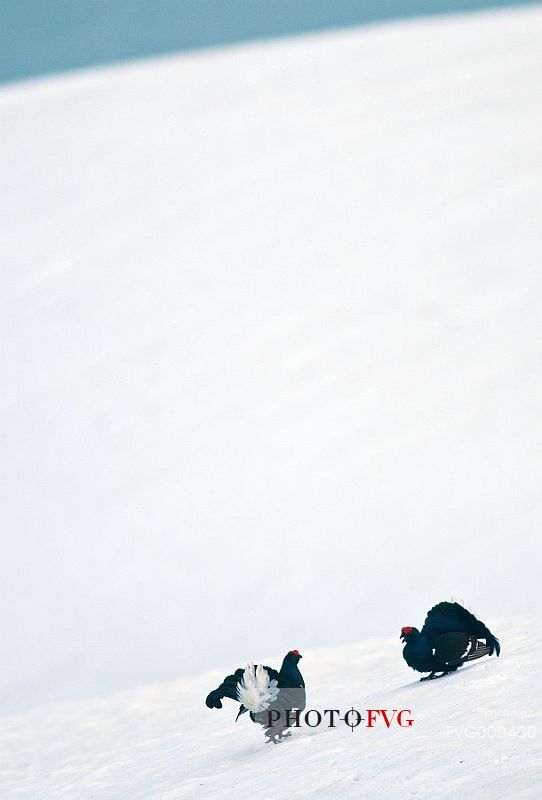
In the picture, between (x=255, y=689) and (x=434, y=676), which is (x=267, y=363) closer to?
(x=434, y=676)

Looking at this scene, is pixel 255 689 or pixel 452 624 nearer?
pixel 255 689

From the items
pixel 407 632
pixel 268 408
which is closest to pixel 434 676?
pixel 407 632

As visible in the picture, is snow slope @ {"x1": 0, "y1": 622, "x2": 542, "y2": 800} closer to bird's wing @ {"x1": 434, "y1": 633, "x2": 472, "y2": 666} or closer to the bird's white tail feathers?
bird's wing @ {"x1": 434, "y1": 633, "x2": 472, "y2": 666}

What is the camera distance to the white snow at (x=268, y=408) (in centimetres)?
517

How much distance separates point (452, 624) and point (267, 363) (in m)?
8.03

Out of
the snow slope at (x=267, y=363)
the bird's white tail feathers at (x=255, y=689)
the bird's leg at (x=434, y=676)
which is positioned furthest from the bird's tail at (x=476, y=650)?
the snow slope at (x=267, y=363)

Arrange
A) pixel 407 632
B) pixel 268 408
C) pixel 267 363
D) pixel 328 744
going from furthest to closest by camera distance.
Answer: pixel 267 363, pixel 268 408, pixel 407 632, pixel 328 744

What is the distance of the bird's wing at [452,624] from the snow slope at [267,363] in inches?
34.2

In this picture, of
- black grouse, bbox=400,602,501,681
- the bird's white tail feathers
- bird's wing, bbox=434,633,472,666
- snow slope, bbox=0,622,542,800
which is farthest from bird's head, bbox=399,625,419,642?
the bird's white tail feathers

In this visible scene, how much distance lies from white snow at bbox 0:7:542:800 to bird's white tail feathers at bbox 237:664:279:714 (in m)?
0.21

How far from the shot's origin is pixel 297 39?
22938 millimetres

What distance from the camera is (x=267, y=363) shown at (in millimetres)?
11773

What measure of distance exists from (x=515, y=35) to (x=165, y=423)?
13148mm

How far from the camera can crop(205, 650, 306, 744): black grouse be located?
12.0 ft
